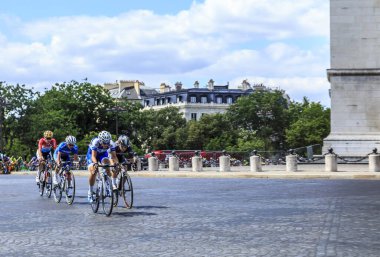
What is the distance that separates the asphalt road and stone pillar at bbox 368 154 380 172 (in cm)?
1300

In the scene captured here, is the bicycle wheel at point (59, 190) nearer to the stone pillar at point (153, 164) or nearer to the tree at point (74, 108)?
the stone pillar at point (153, 164)

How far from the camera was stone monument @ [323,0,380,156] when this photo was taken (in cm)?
3766

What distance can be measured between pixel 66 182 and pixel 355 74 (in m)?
21.4

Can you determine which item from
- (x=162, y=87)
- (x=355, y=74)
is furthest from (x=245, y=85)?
(x=355, y=74)

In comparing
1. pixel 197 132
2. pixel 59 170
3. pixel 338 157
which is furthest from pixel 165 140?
pixel 59 170

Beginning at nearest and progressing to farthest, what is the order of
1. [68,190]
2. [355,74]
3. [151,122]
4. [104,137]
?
[104,137]
[68,190]
[355,74]
[151,122]

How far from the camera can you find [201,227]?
13.8m

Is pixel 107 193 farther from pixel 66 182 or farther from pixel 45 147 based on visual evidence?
pixel 45 147

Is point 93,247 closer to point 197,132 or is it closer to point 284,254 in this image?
point 284,254

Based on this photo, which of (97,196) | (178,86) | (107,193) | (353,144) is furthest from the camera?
(178,86)

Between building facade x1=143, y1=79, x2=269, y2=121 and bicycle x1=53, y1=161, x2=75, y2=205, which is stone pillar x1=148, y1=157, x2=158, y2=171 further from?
building facade x1=143, y1=79, x2=269, y2=121

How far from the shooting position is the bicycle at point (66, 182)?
1994cm

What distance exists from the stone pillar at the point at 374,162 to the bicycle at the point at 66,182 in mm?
17735

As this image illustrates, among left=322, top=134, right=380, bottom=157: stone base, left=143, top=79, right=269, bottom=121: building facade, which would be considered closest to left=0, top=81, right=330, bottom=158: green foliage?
left=143, top=79, right=269, bottom=121: building facade
